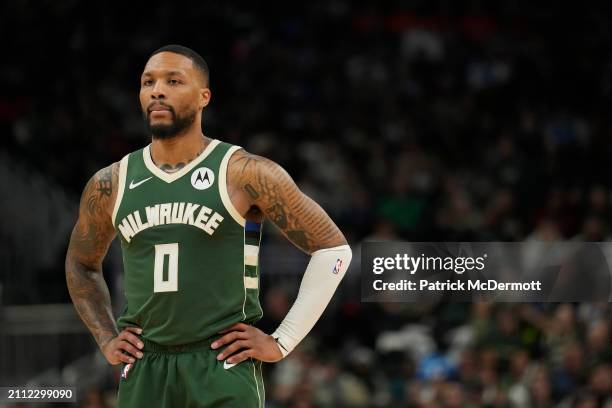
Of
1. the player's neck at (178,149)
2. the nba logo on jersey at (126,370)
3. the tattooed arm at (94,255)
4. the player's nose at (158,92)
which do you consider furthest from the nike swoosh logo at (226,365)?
the player's nose at (158,92)

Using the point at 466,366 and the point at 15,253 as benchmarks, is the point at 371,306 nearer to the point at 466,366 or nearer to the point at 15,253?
the point at 466,366

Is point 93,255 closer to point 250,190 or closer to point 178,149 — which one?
point 178,149

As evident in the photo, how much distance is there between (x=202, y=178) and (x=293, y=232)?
0.48 m

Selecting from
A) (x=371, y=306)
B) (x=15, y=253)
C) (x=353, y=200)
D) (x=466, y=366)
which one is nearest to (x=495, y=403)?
(x=466, y=366)

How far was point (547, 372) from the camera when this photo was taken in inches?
416

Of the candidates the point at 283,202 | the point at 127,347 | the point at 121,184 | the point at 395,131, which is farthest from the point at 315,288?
the point at 395,131

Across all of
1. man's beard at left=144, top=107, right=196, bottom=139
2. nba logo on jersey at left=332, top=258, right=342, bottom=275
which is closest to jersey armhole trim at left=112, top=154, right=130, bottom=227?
man's beard at left=144, top=107, right=196, bottom=139

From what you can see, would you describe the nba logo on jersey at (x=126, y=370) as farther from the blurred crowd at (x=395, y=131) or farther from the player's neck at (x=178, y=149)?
the blurred crowd at (x=395, y=131)

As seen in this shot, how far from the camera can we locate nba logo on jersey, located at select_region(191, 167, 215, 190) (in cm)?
510

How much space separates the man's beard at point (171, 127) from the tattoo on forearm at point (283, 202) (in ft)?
0.85

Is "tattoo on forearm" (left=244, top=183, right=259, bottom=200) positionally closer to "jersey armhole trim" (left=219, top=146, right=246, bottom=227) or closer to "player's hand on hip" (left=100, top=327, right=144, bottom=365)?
"jersey armhole trim" (left=219, top=146, right=246, bottom=227)

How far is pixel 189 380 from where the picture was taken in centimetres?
496

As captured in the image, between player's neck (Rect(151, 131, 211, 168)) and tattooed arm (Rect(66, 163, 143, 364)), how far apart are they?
0.25 m

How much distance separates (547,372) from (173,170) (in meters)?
6.26
